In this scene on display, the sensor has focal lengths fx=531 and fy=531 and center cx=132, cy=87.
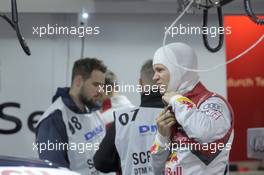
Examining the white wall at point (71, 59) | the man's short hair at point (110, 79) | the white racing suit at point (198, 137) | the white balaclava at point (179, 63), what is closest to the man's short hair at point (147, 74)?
the white balaclava at point (179, 63)

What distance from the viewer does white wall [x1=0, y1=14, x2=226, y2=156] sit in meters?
2.84

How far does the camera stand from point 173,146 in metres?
1.76

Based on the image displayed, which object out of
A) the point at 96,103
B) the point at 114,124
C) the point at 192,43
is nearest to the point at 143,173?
the point at 114,124

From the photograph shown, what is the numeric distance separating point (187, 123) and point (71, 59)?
4.44 feet

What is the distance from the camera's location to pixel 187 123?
5.33ft

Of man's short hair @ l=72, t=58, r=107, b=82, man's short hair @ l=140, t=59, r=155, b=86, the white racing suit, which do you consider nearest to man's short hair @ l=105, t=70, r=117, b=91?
man's short hair @ l=72, t=58, r=107, b=82

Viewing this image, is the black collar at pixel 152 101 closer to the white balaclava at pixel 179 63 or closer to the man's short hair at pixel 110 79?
the white balaclava at pixel 179 63

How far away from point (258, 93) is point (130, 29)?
1.12 meters

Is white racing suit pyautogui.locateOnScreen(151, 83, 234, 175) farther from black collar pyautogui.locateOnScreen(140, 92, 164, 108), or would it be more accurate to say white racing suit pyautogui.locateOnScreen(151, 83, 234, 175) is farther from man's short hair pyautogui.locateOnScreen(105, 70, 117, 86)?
man's short hair pyautogui.locateOnScreen(105, 70, 117, 86)

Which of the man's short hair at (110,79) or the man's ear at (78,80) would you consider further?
the man's short hair at (110,79)

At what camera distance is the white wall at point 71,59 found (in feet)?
9.30

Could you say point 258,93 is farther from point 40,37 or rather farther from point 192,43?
point 40,37

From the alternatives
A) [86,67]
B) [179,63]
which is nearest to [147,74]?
[179,63]

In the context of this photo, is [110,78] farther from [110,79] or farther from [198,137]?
[198,137]
